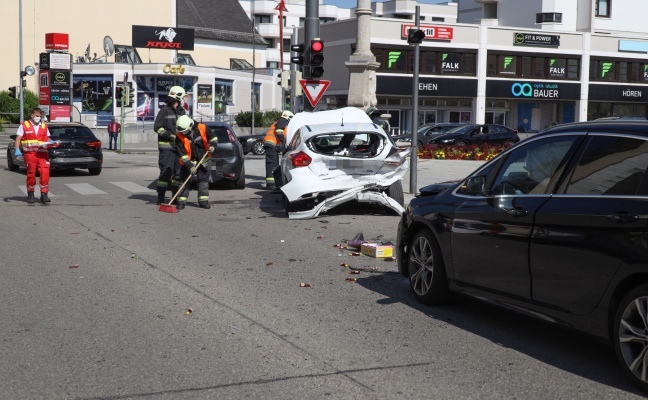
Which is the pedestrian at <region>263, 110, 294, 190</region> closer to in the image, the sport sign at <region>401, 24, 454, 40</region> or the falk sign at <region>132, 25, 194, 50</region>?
the sport sign at <region>401, 24, 454, 40</region>

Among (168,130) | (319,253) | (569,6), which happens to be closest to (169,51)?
(569,6)

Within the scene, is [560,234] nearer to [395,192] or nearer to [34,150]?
[395,192]

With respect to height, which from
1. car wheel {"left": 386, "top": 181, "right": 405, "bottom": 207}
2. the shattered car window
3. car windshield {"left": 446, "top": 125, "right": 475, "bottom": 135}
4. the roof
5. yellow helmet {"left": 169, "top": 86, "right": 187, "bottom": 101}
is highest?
the roof

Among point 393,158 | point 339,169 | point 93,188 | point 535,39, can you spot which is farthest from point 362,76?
point 535,39

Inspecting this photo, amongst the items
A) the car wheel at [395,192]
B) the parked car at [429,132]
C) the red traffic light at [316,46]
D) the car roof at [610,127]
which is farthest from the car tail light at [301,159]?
the parked car at [429,132]

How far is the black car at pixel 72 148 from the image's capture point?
23.2m

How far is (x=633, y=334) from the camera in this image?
5266 mm

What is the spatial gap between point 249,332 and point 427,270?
1.75 metres

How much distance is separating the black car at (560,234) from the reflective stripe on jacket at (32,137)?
423 inches

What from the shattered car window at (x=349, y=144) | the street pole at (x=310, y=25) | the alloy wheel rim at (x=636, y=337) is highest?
the street pole at (x=310, y=25)

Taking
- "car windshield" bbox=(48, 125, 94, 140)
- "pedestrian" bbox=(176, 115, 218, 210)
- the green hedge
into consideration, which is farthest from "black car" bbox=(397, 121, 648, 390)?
the green hedge

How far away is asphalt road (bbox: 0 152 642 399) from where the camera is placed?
5.41m

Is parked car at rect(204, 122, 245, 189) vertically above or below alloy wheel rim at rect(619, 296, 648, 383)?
above

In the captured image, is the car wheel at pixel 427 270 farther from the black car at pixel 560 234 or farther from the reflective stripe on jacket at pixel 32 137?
the reflective stripe on jacket at pixel 32 137
